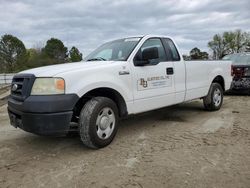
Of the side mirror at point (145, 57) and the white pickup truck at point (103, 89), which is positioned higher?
the side mirror at point (145, 57)

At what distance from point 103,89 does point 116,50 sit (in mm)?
1203

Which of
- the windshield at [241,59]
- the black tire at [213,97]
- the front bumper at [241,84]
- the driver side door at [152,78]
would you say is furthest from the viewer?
the windshield at [241,59]

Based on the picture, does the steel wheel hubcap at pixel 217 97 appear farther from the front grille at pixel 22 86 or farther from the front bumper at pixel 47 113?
the front grille at pixel 22 86

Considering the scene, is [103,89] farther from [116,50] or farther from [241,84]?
[241,84]

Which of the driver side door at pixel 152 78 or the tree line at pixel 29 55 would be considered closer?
the driver side door at pixel 152 78

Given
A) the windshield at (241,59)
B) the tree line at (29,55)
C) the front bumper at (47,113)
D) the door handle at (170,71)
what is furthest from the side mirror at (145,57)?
the tree line at (29,55)

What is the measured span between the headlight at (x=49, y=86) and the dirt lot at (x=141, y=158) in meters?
0.98

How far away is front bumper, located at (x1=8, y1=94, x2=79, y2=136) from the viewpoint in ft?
13.2

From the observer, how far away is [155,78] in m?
5.45

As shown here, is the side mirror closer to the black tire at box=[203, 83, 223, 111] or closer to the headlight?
the headlight

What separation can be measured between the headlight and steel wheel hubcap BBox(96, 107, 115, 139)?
29.7 inches

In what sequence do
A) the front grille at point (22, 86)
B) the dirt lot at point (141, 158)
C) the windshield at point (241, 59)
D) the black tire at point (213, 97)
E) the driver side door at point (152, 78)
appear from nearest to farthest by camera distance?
the dirt lot at point (141, 158), the front grille at point (22, 86), the driver side door at point (152, 78), the black tire at point (213, 97), the windshield at point (241, 59)

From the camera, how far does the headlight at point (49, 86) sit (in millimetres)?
4113

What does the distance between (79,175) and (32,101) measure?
4.02 ft
